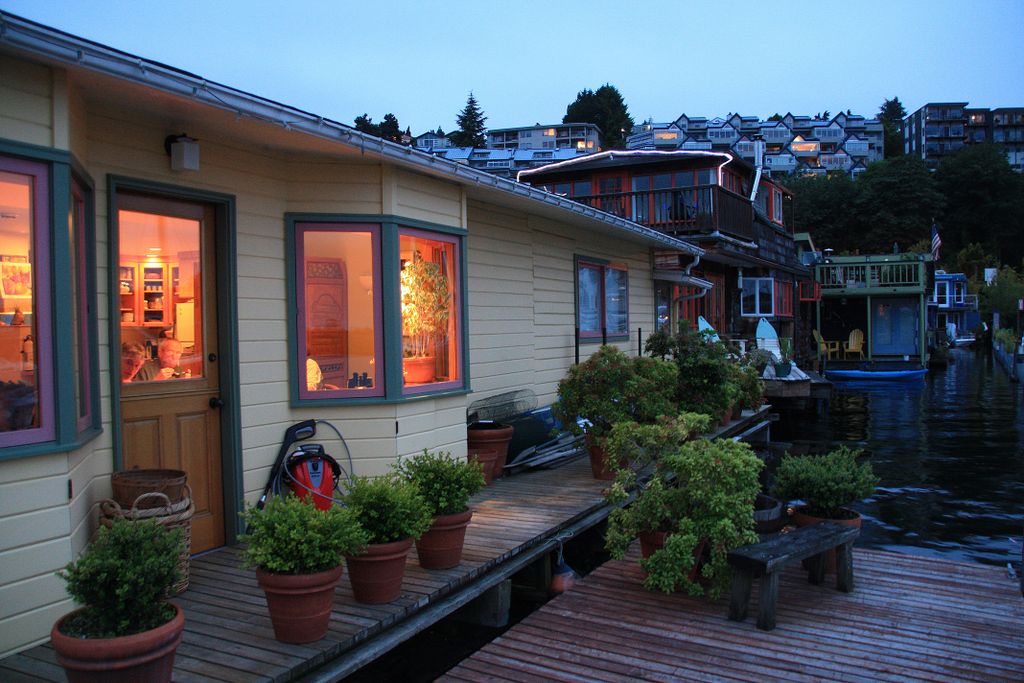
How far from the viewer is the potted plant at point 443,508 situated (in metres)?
4.83

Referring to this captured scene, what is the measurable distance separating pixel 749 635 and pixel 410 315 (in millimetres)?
3530

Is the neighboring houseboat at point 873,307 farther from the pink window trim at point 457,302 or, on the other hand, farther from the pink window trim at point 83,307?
the pink window trim at point 83,307

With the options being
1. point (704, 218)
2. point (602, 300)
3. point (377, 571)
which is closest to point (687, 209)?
point (704, 218)

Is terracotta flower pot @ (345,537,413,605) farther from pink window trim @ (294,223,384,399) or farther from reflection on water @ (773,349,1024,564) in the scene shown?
reflection on water @ (773,349,1024,564)

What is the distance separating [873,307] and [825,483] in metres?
30.2

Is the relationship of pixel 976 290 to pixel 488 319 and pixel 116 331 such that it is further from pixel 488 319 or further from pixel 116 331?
pixel 116 331

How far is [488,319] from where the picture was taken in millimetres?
8531

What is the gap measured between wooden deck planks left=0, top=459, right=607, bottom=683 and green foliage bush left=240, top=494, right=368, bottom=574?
0.39 meters

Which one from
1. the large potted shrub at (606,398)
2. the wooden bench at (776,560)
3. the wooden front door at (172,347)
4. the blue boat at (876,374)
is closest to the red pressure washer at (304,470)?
the wooden front door at (172,347)

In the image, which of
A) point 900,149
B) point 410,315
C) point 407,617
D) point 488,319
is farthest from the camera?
point 900,149

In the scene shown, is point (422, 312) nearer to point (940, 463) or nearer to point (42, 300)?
point (42, 300)

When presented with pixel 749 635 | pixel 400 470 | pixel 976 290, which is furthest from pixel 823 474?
pixel 976 290

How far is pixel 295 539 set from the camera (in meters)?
3.66

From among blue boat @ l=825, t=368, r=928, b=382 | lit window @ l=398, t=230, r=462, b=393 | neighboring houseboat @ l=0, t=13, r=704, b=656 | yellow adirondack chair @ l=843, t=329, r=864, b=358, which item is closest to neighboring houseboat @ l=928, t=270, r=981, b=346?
yellow adirondack chair @ l=843, t=329, r=864, b=358
